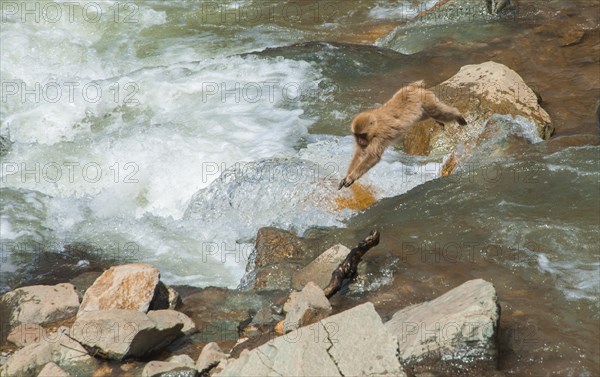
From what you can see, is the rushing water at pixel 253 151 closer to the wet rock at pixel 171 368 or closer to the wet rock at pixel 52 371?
the wet rock at pixel 171 368

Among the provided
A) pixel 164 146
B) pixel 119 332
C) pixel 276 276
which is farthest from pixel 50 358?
pixel 164 146

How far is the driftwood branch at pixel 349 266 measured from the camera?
7.14m

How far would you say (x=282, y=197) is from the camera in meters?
9.69

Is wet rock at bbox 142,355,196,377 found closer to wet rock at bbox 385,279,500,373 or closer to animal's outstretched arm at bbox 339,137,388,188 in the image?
wet rock at bbox 385,279,500,373

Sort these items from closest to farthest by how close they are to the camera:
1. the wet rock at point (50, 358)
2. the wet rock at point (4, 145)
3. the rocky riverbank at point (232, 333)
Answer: the rocky riverbank at point (232, 333), the wet rock at point (50, 358), the wet rock at point (4, 145)

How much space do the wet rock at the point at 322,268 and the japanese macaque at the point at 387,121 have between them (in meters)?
0.68

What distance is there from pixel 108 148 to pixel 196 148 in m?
1.24

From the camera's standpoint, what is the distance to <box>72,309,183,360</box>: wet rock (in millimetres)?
6629

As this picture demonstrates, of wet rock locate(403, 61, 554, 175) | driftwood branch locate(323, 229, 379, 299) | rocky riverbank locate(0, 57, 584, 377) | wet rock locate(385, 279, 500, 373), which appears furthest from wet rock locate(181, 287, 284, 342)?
wet rock locate(403, 61, 554, 175)

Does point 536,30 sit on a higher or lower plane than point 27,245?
higher

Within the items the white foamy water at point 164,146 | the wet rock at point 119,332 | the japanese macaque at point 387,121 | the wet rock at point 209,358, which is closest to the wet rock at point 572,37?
the white foamy water at point 164,146

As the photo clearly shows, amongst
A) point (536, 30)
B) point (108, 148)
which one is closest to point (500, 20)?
point (536, 30)

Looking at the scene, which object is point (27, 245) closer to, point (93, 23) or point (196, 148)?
point (196, 148)

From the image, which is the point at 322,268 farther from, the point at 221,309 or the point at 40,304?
the point at 40,304
